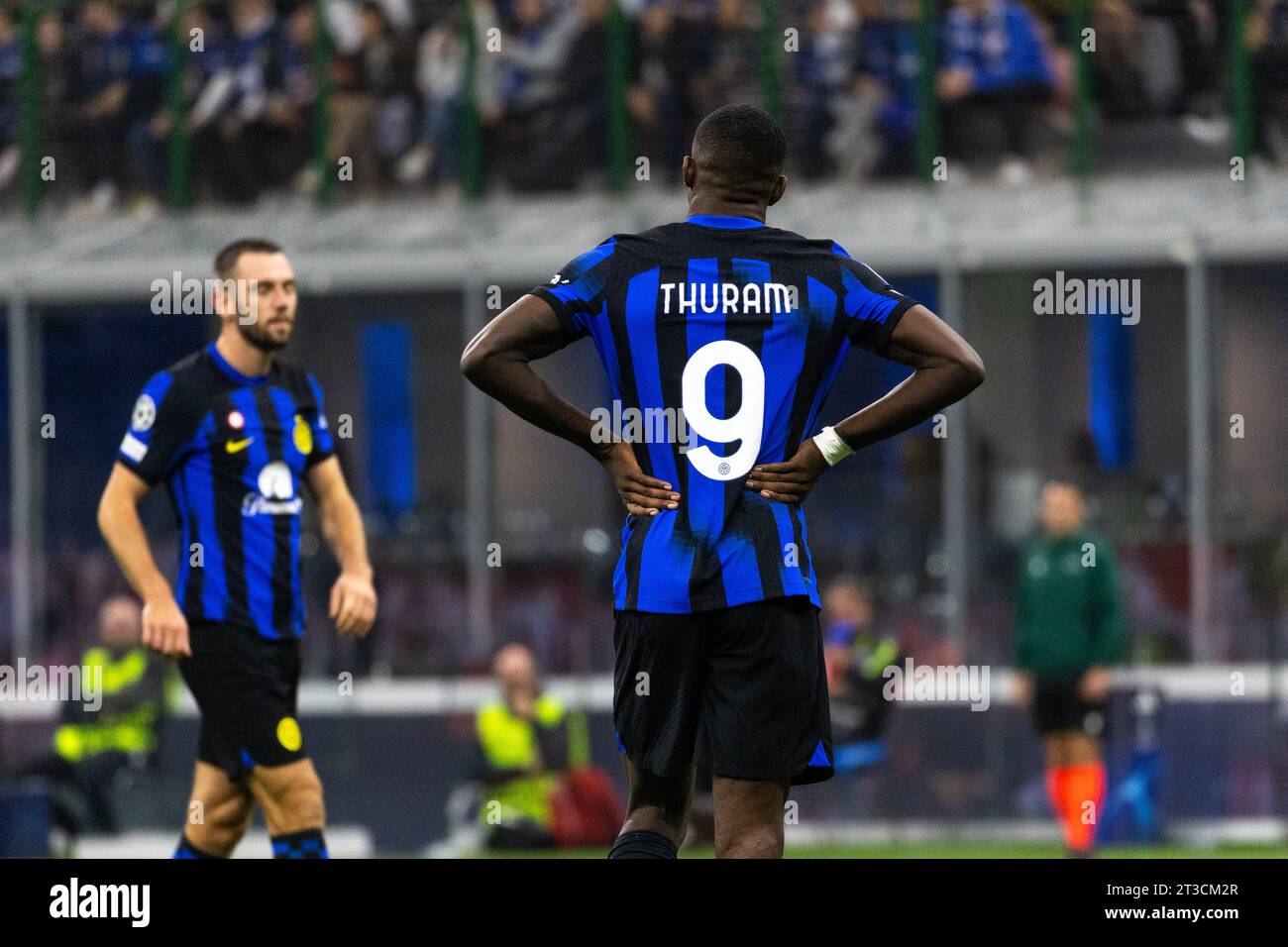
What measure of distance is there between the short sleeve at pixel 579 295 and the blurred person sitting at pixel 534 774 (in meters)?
6.72

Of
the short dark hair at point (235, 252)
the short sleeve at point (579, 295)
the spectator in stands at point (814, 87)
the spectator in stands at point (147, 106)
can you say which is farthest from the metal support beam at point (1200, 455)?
the short sleeve at point (579, 295)

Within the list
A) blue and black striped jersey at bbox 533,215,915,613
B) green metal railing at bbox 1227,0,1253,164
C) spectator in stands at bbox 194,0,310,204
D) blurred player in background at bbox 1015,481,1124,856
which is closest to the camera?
blue and black striped jersey at bbox 533,215,915,613

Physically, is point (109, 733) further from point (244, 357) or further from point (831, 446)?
point (831, 446)

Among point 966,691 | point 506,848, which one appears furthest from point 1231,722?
point 506,848

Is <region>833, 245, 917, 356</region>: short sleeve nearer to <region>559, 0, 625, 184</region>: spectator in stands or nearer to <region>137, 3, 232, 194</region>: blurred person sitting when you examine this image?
<region>559, 0, 625, 184</region>: spectator in stands

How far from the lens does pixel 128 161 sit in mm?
13562

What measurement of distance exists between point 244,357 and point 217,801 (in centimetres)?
128

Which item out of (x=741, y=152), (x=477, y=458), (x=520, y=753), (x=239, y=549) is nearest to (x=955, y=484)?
(x=477, y=458)

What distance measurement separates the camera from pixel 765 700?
438cm

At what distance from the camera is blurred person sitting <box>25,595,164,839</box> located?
1128 cm

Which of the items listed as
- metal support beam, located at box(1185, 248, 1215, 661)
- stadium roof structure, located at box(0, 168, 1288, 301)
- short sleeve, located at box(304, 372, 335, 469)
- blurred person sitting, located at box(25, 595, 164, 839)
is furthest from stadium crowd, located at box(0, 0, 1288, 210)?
short sleeve, located at box(304, 372, 335, 469)

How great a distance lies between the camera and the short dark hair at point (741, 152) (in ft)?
14.8

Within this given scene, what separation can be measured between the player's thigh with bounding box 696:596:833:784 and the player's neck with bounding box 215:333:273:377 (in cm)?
242
